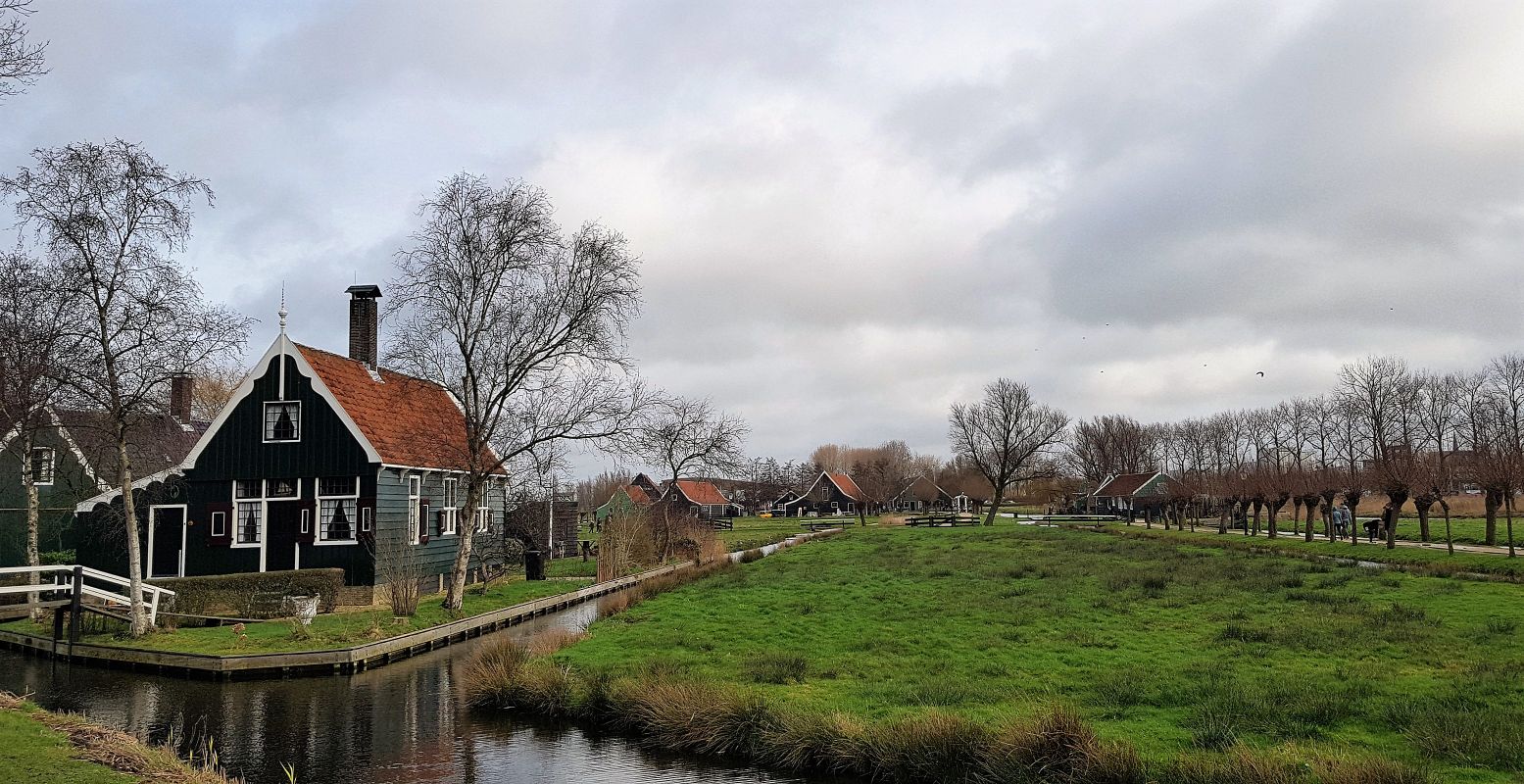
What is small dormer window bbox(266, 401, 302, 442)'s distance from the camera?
88.0ft

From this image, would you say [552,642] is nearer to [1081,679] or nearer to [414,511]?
[1081,679]

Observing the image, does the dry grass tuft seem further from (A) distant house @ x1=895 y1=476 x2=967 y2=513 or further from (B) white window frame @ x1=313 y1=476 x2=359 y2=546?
(A) distant house @ x1=895 y1=476 x2=967 y2=513

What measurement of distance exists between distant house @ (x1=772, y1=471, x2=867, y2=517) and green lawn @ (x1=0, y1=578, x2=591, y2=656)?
88.1 meters

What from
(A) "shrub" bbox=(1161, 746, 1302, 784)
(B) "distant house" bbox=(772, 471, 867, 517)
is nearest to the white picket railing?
(A) "shrub" bbox=(1161, 746, 1302, 784)

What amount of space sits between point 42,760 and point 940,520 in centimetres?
6892

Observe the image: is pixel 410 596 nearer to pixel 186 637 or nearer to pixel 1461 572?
pixel 186 637

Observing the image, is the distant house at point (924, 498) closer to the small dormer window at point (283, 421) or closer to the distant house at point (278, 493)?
the distant house at point (278, 493)

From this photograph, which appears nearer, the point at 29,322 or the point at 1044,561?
the point at 29,322

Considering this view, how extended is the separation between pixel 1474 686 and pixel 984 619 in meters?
9.05

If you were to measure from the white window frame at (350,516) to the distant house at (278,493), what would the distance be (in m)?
0.03

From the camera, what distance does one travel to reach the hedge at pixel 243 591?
22891 millimetres

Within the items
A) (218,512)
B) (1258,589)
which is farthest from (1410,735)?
(218,512)

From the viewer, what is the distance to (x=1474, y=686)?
41.9 feet

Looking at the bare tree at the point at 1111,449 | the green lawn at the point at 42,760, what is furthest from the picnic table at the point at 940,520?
the green lawn at the point at 42,760
